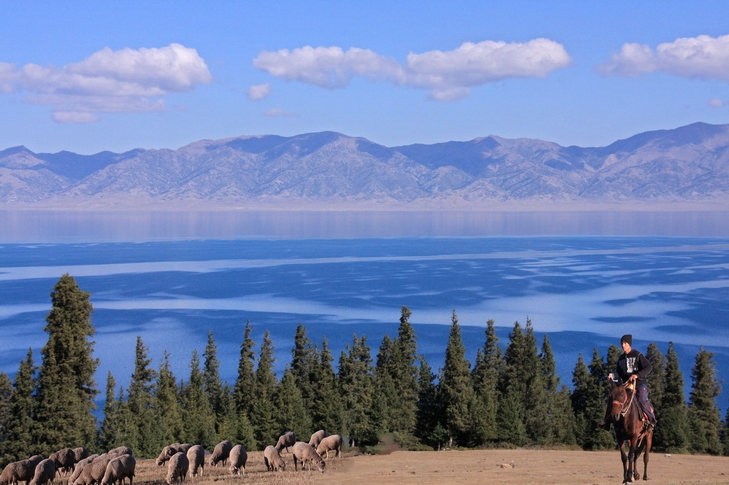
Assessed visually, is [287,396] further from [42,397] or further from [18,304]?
[18,304]

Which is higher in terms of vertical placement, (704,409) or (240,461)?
(240,461)

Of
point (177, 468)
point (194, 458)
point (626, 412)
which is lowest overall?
point (194, 458)

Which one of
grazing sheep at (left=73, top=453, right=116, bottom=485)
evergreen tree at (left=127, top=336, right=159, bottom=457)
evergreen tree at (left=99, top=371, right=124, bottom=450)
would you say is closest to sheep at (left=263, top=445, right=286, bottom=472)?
grazing sheep at (left=73, top=453, right=116, bottom=485)

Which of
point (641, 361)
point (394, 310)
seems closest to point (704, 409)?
point (641, 361)

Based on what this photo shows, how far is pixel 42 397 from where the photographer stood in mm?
41906

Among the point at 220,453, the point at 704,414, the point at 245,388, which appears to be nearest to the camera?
the point at 220,453

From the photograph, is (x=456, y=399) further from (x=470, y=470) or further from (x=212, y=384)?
(x=212, y=384)

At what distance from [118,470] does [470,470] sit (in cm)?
1262

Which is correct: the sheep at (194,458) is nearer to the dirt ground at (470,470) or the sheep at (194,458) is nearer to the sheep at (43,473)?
the dirt ground at (470,470)

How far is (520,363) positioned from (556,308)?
71194mm

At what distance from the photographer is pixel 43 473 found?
27453 millimetres

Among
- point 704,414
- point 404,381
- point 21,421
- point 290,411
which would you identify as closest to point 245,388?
point 290,411

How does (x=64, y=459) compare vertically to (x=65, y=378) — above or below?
below

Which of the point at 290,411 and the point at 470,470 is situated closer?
the point at 470,470
